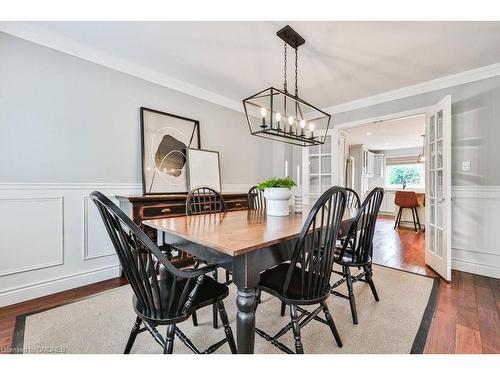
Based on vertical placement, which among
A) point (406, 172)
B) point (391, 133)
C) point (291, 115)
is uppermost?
point (391, 133)

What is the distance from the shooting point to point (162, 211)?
2.41 m

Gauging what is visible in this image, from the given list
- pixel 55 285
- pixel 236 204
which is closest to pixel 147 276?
pixel 55 285

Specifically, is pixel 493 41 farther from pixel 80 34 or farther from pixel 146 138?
pixel 80 34

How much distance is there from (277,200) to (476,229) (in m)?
2.57

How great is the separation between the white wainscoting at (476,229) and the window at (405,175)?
218 inches

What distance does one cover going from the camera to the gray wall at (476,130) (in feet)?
8.34

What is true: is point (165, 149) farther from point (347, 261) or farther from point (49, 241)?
point (347, 261)

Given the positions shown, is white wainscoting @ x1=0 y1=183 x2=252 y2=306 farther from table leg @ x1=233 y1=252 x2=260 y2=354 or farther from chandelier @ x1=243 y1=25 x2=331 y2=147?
table leg @ x1=233 y1=252 x2=260 y2=354

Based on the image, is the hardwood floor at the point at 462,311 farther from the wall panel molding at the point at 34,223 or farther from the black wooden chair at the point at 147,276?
the wall panel molding at the point at 34,223

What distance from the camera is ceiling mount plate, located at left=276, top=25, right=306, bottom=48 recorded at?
192 cm
